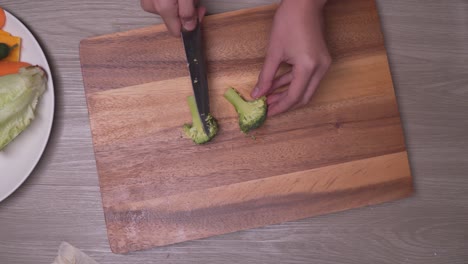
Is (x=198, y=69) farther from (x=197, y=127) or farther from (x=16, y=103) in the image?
(x=16, y=103)

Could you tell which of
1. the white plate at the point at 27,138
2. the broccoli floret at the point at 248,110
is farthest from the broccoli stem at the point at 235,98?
the white plate at the point at 27,138

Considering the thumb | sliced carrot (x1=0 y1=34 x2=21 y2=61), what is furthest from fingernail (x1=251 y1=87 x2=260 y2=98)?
sliced carrot (x1=0 y1=34 x2=21 y2=61)

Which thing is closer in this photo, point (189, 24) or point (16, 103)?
point (189, 24)

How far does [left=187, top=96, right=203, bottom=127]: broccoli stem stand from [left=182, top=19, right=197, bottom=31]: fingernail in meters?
0.20

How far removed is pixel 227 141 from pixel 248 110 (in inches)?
4.6

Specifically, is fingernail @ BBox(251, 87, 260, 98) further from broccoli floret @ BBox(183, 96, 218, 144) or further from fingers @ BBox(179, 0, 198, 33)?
fingers @ BBox(179, 0, 198, 33)

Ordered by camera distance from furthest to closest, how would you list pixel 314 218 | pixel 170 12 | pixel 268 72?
pixel 314 218, pixel 268 72, pixel 170 12

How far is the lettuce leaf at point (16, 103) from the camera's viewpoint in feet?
3.92

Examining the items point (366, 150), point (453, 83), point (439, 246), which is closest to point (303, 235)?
point (366, 150)

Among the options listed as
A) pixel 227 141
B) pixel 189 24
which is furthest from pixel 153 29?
pixel 227 141

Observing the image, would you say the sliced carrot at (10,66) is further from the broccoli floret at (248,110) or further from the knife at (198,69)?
the broccoli floret at (248,110)

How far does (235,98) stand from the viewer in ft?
3.92

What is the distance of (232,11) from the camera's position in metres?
1.25

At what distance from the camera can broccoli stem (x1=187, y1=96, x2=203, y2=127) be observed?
1185 millimetres
